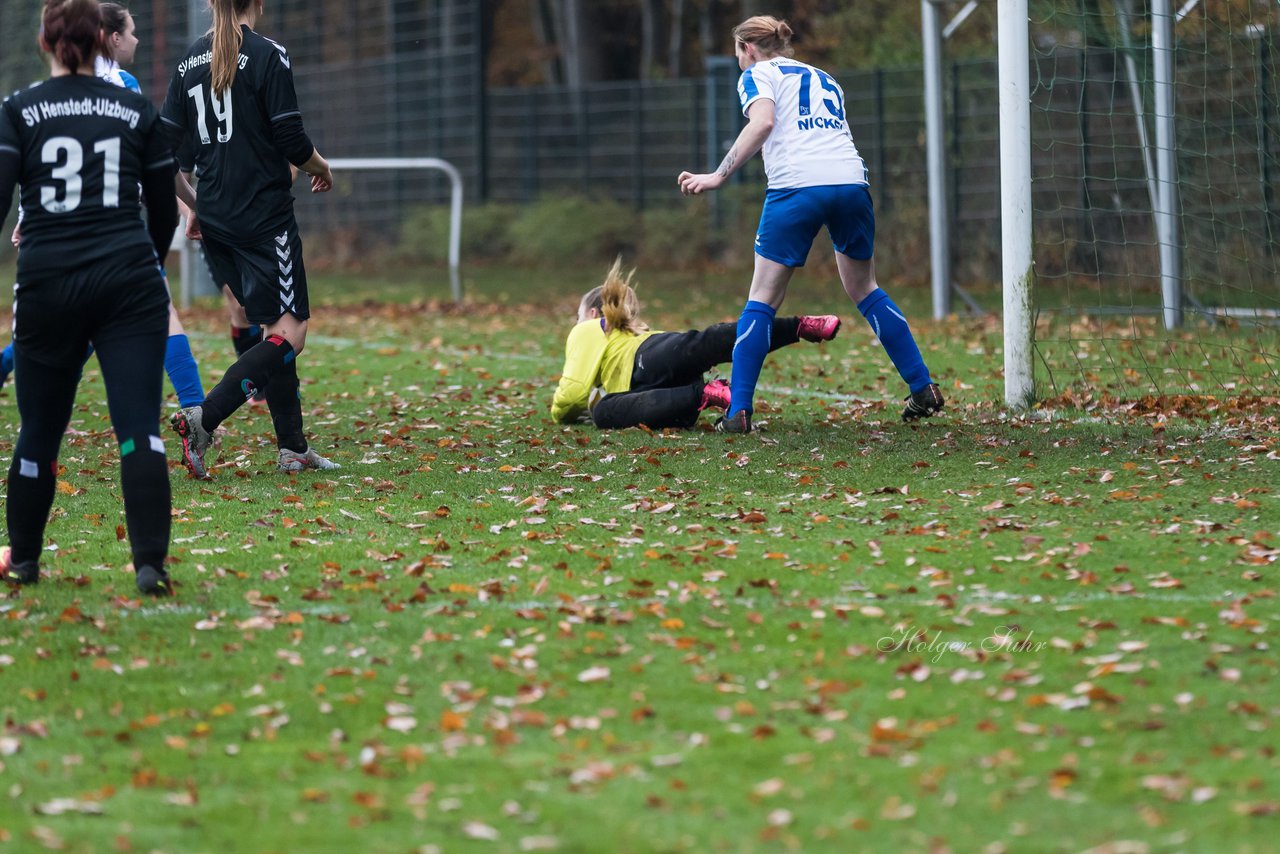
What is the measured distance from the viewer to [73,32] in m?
4.82

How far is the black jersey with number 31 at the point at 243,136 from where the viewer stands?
273 inches

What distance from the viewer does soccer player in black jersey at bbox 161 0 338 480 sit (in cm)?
693

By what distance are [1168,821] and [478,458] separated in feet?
16.2

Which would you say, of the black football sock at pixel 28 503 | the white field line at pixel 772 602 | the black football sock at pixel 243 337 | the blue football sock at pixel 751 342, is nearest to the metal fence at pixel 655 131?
the blue football sock at pixel 751 342

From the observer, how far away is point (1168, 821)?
10.6 feet

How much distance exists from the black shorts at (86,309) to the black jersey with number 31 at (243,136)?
7.01ft

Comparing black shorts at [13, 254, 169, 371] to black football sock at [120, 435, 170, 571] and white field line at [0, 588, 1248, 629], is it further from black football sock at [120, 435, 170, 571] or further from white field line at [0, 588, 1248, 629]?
white field line at [0, 588, 1248, 629]

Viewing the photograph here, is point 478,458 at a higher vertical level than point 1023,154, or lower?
lower

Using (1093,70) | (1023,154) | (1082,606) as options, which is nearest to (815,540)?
(1082,606)

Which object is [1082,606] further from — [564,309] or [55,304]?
[564,309]

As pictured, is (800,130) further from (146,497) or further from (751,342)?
(146,497)

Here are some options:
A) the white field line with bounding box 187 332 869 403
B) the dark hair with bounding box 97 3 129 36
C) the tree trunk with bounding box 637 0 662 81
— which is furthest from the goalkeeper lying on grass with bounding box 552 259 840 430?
the tree trunk with bounding box 637 0 662 81

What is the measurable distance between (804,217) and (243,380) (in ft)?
8.97

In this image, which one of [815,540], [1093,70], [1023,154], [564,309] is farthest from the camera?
[564,309]
